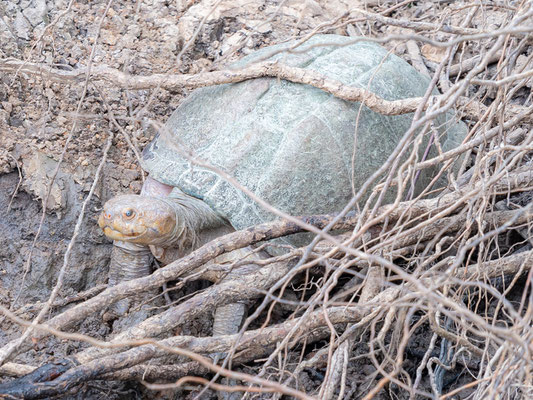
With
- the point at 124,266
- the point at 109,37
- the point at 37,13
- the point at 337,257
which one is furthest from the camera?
the point at 109,37

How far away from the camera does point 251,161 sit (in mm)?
3367

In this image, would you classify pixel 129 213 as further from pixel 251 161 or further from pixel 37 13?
pixel 37 13

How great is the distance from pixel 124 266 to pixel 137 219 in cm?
36

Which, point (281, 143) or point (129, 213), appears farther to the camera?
point (281, 143)

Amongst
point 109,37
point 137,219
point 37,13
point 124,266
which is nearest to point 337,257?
point 137,219

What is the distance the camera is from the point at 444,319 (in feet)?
9.98

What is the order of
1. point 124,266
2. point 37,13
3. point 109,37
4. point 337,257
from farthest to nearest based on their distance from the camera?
point 109,37
point 37,13
point 124,266
point 337,257

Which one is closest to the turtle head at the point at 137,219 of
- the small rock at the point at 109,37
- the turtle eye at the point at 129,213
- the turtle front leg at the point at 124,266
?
the turtle eye at the point at 129,213

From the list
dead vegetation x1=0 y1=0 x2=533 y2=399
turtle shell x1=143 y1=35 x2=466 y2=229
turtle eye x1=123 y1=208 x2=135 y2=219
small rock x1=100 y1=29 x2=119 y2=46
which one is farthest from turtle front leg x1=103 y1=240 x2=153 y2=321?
small rock x1=100 y1=29 x2=119 y2=46

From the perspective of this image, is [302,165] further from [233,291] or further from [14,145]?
[14,145]

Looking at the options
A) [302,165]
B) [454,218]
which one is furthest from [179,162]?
[454,218]

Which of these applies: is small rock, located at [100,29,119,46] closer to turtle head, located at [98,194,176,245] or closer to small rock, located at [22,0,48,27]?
small rock, located at [22,0,48,27]

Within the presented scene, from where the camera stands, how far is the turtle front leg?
328 centimetres

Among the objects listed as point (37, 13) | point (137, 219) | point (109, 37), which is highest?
point (37, 13)
